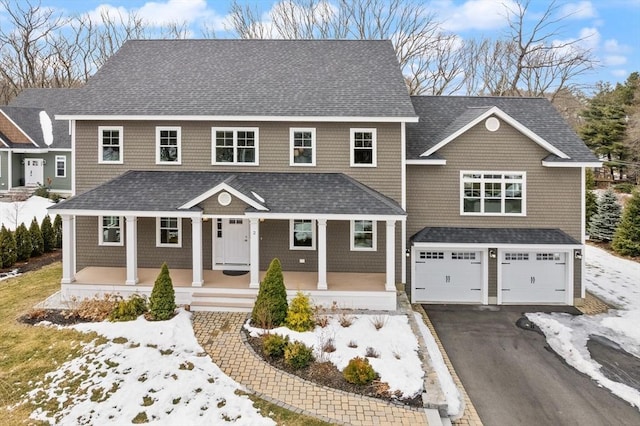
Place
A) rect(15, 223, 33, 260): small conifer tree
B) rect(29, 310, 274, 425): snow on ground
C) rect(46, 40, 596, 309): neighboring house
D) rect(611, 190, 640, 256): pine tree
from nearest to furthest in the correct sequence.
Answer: rect(29, 310, 274, 425): snow on ground, rect(46, 40, 596, 309): neighboring house, rect(15, 223, 33, 260): small conifer tree, rect(611, 190, 640, 256): pine tree

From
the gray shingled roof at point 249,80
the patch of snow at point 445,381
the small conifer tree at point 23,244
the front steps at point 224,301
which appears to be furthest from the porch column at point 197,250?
the small conifer tree at point 23,244

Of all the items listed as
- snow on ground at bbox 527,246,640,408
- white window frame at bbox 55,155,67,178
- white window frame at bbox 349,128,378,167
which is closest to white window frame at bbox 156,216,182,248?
white window frame at bbox 349,128,378,167

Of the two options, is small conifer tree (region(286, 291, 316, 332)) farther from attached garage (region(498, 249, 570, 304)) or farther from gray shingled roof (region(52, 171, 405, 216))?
attached garage (region(498, 249, 570, 304))

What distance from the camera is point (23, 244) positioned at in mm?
18656

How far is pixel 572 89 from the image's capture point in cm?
3619

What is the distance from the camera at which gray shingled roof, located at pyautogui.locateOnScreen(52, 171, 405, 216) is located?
44.3 ft

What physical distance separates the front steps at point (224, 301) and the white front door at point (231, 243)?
2.24m

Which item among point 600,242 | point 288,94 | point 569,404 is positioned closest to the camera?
point 569,404

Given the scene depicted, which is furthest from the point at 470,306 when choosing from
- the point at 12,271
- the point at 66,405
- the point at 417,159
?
the point at 12,271

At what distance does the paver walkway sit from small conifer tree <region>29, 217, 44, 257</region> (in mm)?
13167

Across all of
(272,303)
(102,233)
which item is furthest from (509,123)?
(102,233)

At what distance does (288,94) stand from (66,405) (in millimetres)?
12050

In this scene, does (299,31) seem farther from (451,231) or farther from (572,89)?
(451,231)

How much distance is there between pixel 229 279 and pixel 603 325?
12.4m
